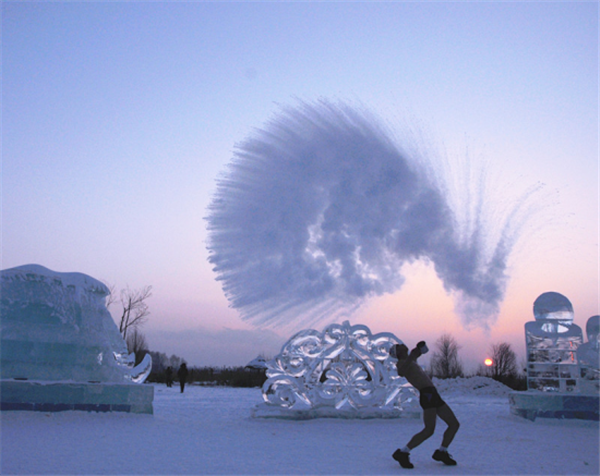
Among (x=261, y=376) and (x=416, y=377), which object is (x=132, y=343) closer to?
(x=261, y=376)

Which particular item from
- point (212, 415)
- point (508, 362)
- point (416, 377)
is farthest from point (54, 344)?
point (508, 362)

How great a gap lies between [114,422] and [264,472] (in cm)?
510

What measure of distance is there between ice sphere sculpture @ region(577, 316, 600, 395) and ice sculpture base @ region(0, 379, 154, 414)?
378 inches

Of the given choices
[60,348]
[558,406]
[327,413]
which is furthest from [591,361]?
[60,348]

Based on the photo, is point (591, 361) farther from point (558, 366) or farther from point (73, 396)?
point (73, 396)

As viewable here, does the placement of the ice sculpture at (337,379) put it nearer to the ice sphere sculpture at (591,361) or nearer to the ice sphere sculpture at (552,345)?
the ice sphere sculpture at (552,345)

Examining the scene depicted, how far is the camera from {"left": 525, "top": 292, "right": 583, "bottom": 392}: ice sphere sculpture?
11758 millimetres

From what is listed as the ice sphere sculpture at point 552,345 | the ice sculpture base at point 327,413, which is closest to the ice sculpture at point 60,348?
the ice sculpture base at point 327,413

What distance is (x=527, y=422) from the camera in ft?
37.6

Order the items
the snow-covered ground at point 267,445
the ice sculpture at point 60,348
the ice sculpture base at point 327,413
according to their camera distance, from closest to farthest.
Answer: the snow-covered ground at point 267,445
the ice sculpture at point 60,348
the ice sculpture base at point 327,413

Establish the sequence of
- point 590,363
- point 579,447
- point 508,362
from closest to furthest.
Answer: point 579,447, point 590,363, point 508,362

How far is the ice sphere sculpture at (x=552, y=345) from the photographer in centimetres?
1176

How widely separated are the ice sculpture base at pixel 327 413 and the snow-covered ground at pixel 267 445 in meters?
0.18

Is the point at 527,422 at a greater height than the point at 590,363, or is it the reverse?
the point at 590,363
